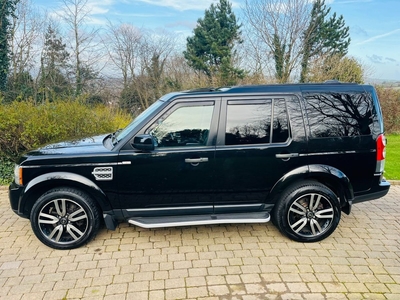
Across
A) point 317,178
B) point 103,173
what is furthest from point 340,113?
point 103,173

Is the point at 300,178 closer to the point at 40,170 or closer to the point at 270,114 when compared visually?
the point at 270,114

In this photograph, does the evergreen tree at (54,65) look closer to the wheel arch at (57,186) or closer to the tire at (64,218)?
the wheel arch at (57,186)

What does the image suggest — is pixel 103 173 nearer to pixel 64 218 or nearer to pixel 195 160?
pixel 64 218

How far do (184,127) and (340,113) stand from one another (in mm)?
1983

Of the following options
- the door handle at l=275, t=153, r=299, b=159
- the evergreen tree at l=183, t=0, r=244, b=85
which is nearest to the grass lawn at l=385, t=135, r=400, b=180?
the door handle at l=275, t=153, r=299, b=159

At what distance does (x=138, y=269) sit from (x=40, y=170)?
164 cm

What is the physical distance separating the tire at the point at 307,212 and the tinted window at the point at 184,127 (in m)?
1.32

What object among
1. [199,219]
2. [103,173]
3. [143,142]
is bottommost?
[199,219]

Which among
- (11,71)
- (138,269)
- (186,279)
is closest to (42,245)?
(138,269)

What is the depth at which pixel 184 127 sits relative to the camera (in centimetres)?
351

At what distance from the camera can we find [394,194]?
550 centimetres

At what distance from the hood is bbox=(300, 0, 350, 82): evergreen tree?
15409mm

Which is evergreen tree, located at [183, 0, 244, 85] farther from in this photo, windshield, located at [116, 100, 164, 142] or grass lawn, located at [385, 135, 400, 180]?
windshield, located at [116, 100, 164, 142]

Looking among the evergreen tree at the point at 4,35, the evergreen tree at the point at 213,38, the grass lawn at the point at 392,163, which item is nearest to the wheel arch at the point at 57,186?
→ the grass lawn at the point at 392,163
